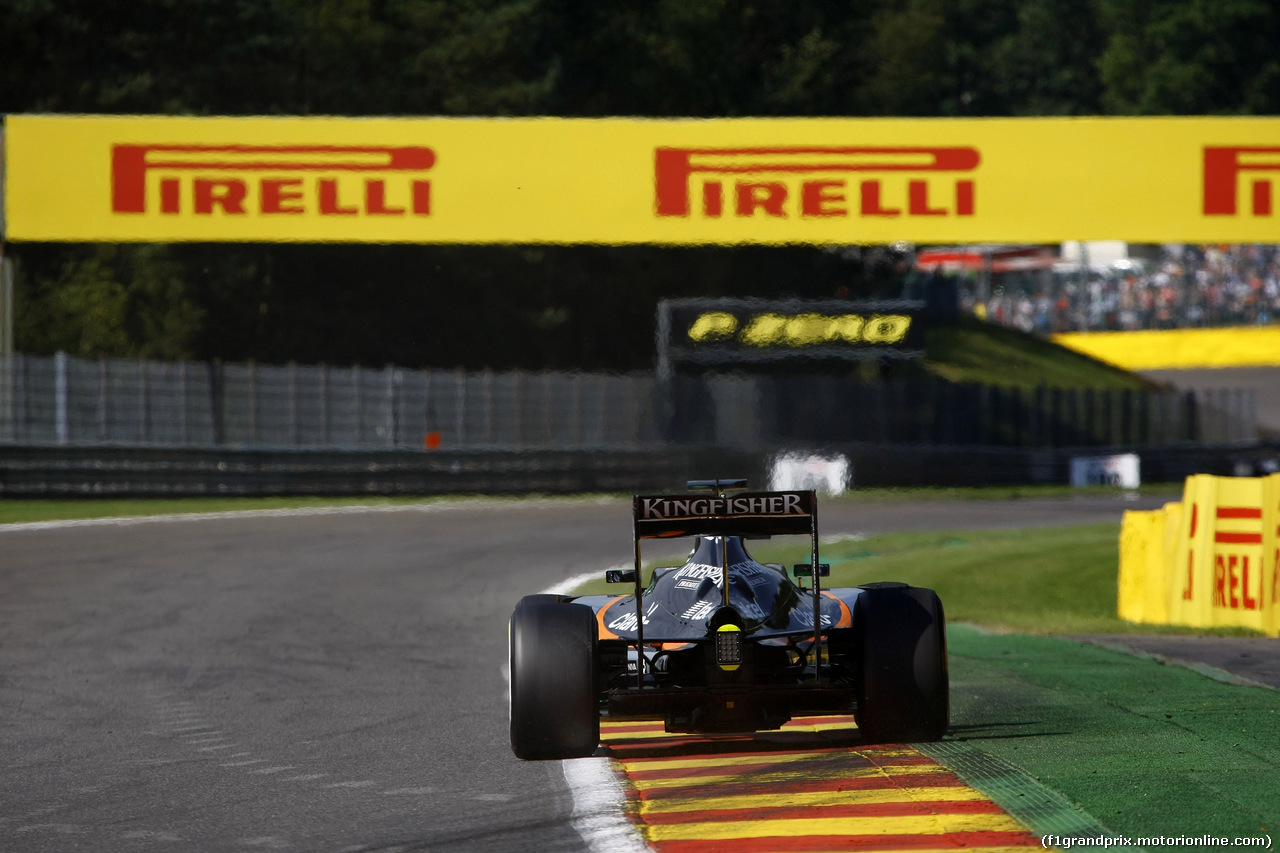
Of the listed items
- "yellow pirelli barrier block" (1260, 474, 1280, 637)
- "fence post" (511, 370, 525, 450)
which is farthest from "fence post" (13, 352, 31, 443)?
"yellow pirelli barrier block" (1260, 474, 1280, 637)

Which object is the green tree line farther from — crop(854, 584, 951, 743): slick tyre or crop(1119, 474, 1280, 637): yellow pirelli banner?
crop(854, 584, 951, 743): slick tyre

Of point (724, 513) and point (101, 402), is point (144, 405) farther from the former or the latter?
point (724, 513)

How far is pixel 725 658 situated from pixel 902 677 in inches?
30.4

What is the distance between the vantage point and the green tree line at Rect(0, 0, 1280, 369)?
39625mm

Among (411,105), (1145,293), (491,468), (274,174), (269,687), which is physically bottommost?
(269,687)

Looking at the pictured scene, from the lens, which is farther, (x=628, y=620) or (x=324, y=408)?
(x=324, y=408)

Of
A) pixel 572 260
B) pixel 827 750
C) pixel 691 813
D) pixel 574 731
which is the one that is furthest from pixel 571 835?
pixel 572 260

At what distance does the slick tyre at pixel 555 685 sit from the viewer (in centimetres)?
757

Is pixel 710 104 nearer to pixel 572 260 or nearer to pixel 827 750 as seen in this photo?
pixel 572 260

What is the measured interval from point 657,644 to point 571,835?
1.63 meters

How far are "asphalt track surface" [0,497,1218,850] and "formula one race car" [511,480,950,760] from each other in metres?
0.36

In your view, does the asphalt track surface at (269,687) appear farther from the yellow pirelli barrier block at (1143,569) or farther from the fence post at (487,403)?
the fence post at (487,403)

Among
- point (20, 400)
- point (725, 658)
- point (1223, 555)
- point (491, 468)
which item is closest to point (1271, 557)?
point (1223, 555)

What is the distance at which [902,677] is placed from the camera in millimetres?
7625
